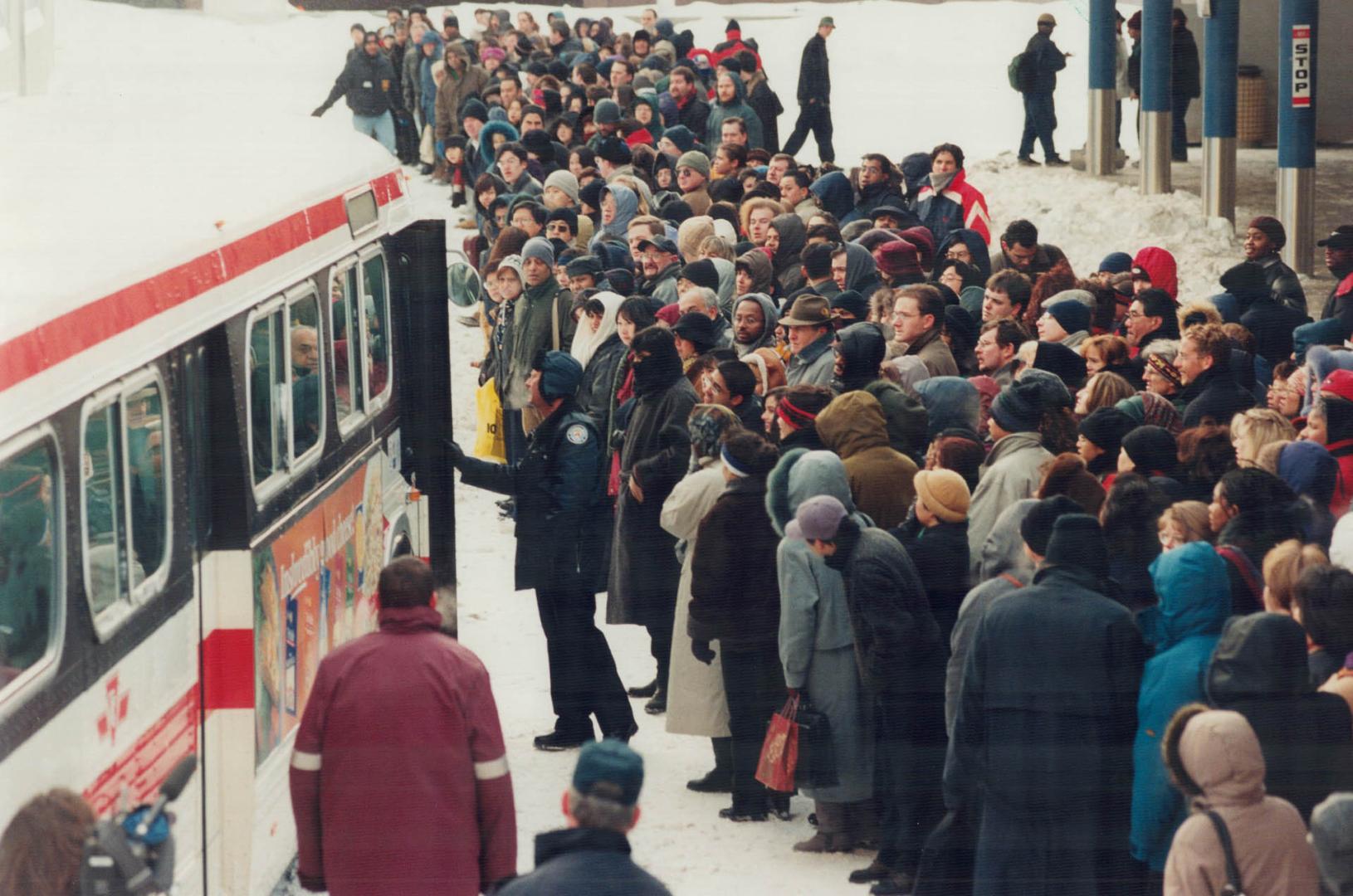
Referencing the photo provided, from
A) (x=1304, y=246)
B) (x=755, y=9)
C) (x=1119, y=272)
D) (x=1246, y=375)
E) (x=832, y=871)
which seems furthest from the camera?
(x=755, y=9)

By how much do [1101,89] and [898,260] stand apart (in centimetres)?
1257

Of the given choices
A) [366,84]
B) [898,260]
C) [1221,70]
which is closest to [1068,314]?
[898,260]

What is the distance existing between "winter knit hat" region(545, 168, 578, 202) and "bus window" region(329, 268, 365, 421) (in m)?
7.22

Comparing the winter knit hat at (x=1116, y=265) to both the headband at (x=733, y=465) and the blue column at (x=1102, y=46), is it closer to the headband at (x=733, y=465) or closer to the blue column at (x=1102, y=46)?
the headband at (x=733, y=465)

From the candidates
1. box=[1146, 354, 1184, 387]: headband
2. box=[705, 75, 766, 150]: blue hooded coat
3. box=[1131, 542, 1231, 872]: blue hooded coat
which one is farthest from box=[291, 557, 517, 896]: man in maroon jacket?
box=[705, 75, 766, 150]: blue hooded coat

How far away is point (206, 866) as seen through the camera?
6.33 metres

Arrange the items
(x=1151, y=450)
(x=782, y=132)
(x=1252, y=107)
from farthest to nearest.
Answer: (x=782, y=132) < (x=1252, y=107) < (x=1151, y=450)

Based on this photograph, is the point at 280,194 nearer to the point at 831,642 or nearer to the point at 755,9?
the point at 831,642

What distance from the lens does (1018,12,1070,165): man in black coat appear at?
2347 cm

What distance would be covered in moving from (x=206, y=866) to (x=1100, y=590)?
10.1 feet

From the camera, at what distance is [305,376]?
24.9 ft

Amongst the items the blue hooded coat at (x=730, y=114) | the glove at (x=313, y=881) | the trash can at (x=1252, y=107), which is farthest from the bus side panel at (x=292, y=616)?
the trash can at (x=1252, y=107)

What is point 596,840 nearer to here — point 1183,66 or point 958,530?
point 958,530

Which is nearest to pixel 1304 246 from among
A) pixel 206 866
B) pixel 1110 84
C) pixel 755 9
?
pixel 1110 84
